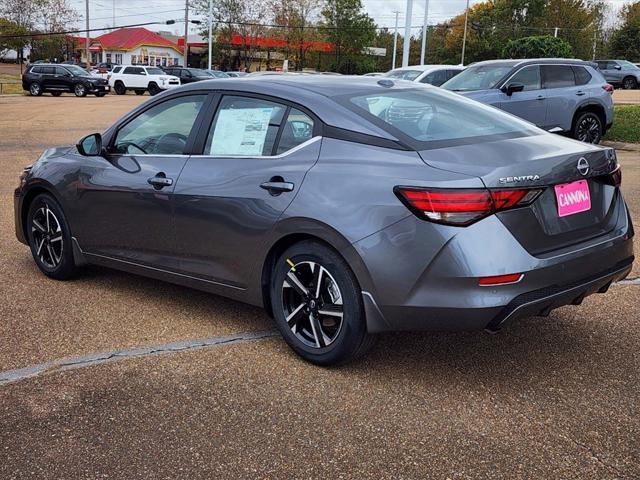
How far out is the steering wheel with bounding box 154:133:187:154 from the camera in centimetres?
467

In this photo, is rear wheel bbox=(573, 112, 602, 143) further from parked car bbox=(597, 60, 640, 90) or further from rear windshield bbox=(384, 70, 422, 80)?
parked car bbox=(597, 60, 640, 90)

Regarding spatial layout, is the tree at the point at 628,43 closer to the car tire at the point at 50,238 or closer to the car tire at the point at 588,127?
the car tire at the point at 588,127

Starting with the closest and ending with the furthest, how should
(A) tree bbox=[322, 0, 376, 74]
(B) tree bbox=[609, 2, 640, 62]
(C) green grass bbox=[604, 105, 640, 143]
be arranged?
(C) green grass bbox=[604, 105, 640, 143] → (B) tree bbox=[609, 2, 640, 62] → (A) tree bbox=[322, 0, 376, 74]

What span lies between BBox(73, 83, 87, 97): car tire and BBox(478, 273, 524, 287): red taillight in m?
38.3

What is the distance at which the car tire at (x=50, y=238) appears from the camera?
5426mm

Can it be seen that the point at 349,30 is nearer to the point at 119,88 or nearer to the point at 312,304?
the point at 119,88

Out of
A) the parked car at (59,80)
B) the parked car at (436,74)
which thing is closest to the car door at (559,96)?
the parked car at (436,74)

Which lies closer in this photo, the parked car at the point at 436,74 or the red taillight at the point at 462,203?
the red taillight at the point at 462,203

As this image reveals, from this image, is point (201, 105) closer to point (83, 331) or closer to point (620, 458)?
point (83, 331)

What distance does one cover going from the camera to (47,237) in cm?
559

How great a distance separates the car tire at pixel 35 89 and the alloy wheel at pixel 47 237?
36.1 meters

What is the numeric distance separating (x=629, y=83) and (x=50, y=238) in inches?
1670

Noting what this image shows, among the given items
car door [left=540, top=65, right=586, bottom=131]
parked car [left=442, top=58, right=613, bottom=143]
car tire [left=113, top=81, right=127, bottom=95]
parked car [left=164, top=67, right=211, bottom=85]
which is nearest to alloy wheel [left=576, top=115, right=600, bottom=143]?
parked car [left=442, top=58, right=613, bottom=143]

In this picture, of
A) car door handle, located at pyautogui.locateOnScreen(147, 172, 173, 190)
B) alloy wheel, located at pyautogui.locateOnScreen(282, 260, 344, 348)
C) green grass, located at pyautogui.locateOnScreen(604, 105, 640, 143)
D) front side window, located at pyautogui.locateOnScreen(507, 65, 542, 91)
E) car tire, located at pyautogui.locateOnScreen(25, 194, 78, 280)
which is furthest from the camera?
green grass, located at pyautogui.locateOnScreen(604, 105, 640, 143)
